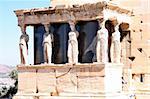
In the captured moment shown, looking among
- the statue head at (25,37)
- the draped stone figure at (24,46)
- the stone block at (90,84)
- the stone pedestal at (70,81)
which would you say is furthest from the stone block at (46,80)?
the statue head at (25,37)

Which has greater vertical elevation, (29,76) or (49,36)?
(49,36)

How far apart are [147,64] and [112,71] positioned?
1.41m

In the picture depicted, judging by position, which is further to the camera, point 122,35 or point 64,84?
point 122,35

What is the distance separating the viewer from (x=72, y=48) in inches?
559

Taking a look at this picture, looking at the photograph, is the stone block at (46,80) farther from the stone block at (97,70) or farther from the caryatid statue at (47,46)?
the stone block at (97,70)

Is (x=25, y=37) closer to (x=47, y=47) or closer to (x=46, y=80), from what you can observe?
(x=47, y=47)

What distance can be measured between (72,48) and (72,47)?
0.09 feet

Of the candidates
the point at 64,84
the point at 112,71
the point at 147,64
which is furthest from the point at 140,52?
the point at 64,84

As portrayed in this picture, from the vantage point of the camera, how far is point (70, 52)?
14.2 metres

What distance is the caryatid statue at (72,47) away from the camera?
14125 millimetres

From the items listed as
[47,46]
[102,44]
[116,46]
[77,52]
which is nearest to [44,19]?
[47,46]

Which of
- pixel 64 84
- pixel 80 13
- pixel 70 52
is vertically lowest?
pixel 64 84

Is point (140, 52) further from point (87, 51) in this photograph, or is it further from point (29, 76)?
point (29, 76)

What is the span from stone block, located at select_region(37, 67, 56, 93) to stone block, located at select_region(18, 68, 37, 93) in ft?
0.57
